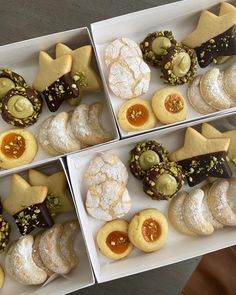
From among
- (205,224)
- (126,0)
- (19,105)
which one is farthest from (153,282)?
(126,0)

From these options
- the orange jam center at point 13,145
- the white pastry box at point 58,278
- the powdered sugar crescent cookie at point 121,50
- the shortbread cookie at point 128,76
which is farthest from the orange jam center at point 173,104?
the orange jam center at point 13,145

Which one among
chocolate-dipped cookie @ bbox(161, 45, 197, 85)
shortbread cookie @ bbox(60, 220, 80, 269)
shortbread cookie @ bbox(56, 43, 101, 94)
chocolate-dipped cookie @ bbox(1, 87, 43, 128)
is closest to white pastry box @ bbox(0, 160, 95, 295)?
shortbread cookie @ bbox(60, 220, 80, 269)

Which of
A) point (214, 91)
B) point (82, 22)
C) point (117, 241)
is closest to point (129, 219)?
point (117, 241)

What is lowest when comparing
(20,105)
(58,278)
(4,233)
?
(58,278)

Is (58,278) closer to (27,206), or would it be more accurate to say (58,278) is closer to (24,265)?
(24,265)

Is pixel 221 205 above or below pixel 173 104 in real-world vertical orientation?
below

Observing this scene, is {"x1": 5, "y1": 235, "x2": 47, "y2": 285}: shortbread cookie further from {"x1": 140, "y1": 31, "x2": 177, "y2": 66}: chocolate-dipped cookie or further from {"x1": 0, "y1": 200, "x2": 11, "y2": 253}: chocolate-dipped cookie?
{"x1": 140, "y1": 31, "x2": 177, "y2": 66}: chocolate-dipped cookie
